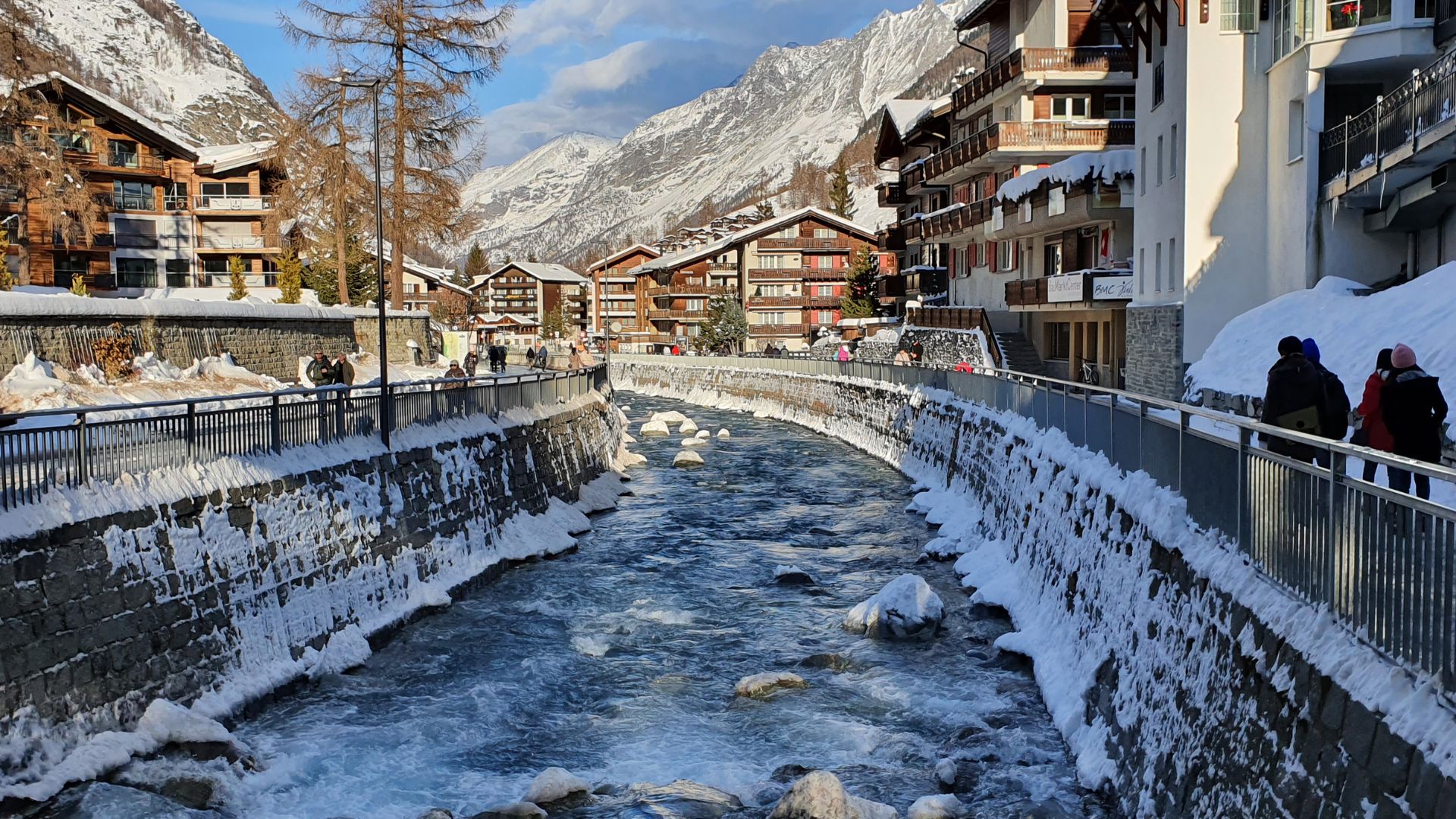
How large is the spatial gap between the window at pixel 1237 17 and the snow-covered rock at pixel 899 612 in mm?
18364

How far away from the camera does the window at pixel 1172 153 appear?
109 feet

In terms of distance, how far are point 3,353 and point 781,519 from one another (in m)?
19.7

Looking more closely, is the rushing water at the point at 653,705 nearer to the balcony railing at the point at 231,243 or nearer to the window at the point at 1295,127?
the window at the point at 1295,127

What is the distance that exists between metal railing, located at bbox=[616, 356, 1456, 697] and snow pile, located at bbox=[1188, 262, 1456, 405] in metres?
4.72

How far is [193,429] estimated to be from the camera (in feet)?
51.9

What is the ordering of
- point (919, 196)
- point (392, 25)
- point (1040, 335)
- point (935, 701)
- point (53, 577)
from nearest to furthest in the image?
point (53, 577) → point (935, 701) → point (392, 25) → point (1040, 335) → point (919, 196)

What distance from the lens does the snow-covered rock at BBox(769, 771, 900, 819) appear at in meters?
11.5

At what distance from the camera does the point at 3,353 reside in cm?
3130

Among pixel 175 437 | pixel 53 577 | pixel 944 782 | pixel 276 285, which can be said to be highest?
pixel 276 285

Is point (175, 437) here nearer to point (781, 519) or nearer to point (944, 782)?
point (944, 782)

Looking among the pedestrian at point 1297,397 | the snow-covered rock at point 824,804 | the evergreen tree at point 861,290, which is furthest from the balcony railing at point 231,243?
the pedestrian at point 1297,397

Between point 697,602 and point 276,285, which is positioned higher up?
point 276,285

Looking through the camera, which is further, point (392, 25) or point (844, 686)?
point (392, 25)

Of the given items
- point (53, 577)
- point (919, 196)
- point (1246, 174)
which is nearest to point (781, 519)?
point (1246, 174)
